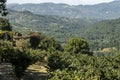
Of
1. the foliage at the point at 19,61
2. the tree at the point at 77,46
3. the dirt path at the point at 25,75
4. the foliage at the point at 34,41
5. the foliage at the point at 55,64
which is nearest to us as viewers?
the foliage at the point at 19,61

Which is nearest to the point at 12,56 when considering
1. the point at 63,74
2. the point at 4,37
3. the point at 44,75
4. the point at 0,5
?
the point at 0,5

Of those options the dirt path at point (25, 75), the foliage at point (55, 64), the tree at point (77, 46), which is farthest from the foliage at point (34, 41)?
the foliage at point (55, 64)

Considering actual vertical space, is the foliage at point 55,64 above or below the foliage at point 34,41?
above

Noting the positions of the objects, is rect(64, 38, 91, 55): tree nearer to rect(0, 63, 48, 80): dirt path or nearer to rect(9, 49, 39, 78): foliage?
rect(0, 63, 48, 80): dirt path

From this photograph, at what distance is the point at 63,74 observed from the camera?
37875 millimetres

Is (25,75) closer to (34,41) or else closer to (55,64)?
(55,64)

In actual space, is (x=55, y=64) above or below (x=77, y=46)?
above

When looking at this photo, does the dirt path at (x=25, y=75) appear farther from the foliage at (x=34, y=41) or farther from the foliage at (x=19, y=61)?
the foliage at (x=34, y=41)

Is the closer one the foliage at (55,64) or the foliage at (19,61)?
the foliage at (19,61)

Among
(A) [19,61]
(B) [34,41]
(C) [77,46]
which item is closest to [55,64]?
(A) [19,61]

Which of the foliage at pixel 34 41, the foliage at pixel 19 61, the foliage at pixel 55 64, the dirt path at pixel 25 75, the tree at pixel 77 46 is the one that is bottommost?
the tree at pixel 77 46

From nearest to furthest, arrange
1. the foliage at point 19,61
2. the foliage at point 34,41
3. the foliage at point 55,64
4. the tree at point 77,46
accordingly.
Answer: the foliage at point 19,61 → the foliage at point 55,64 → the foliage at point 34,41 → the tree at point 77,46

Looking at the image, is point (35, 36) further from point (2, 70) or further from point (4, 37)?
A: point (2, 70)

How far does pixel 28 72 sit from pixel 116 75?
71.1 ft
